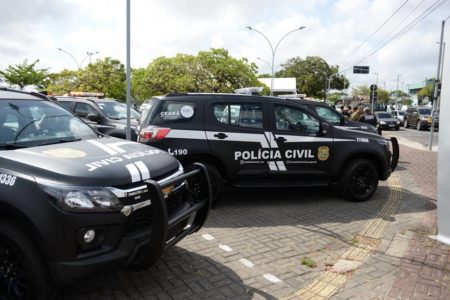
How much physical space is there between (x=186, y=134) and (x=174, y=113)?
0.39m

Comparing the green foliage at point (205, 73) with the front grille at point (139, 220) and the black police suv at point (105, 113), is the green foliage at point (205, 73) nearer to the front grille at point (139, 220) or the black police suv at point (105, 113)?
the black police suv at point (105, 113)

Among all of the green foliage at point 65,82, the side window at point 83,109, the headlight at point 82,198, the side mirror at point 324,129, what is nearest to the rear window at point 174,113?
the side mirror at point 324,129

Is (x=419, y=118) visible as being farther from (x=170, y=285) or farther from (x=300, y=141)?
(x=170, y=285)

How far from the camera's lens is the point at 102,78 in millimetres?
34500

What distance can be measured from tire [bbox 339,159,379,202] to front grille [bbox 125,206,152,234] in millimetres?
4351

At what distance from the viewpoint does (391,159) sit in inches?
291

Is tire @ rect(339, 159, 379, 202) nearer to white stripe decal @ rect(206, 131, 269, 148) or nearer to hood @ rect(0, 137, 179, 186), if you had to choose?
white stripe decal @ rect(206, 131, 269, 148)

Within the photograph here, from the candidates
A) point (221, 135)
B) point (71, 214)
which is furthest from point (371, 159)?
point (71, 214)

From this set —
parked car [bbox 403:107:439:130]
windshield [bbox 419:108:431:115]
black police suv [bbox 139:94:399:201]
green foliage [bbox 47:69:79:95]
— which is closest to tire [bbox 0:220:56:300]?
black police suv [bbox 139:94:399:201]

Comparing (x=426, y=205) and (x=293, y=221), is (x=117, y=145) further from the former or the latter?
(x=426, y=205)

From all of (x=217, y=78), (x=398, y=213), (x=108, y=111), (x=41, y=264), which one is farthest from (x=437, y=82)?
(x=217, y=78)

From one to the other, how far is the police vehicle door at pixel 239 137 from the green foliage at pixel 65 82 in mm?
29447

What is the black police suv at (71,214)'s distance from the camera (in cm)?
272

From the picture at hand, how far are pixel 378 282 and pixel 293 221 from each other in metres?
1.96
